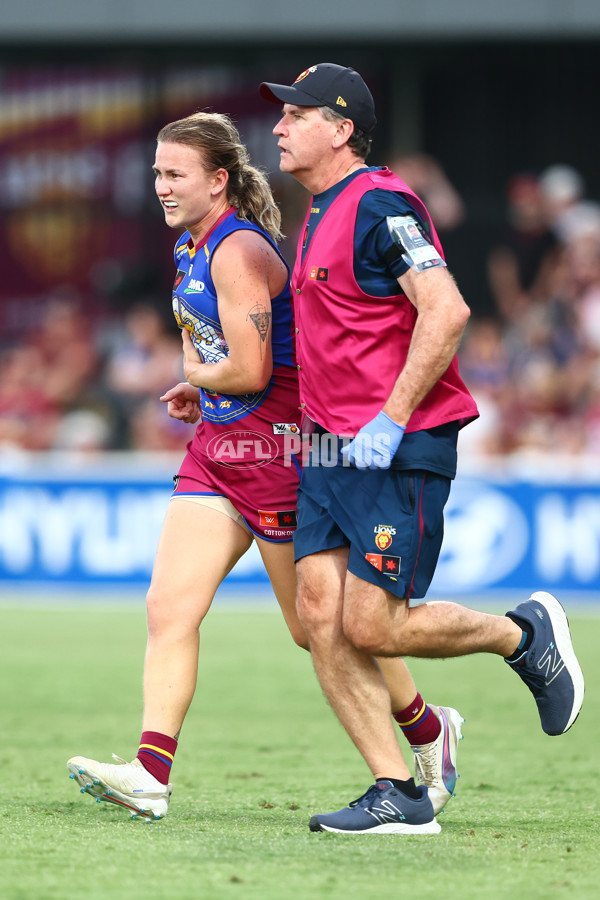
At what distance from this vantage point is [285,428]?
16.2 ft

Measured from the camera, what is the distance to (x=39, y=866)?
3.96 metres

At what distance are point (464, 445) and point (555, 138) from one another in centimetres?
494

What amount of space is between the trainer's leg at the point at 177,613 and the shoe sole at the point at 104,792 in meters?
0.26

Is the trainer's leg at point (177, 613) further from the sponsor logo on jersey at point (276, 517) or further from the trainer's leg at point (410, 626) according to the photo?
the trainer's leg at point (410, 626)

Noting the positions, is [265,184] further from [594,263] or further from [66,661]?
[594,263]

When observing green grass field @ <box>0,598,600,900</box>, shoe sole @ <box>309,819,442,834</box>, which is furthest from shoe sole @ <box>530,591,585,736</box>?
shoe sole @ <box>309,819,442,834</box>

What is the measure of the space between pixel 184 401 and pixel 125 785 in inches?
58.2

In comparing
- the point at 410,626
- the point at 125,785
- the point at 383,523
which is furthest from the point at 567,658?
the point at 125,785

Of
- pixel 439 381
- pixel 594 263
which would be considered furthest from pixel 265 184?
pixel 594 263

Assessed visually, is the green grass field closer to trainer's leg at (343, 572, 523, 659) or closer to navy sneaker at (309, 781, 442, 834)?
navy sneaker at (309, 781, 442, 834)

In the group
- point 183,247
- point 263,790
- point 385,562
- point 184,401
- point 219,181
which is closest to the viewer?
point 385,562

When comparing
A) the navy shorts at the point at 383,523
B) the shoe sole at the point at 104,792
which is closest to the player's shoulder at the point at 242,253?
the navy shorts at the point at 383,523

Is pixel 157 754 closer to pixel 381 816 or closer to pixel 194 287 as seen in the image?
pixel 381 816

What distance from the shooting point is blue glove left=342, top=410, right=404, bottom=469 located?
4340 mm
